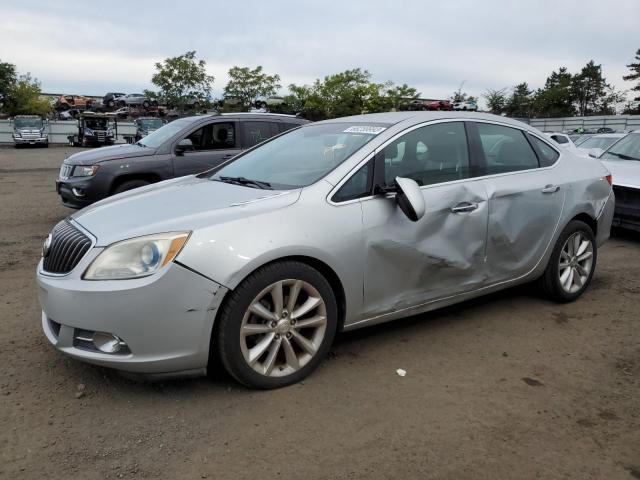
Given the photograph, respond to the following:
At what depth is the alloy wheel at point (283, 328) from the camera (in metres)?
3.01

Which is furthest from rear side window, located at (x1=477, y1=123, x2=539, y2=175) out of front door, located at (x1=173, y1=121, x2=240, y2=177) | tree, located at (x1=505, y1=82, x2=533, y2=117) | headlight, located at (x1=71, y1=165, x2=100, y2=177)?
tree, located at (x1=505, y1=82, x2=533, y2=117)

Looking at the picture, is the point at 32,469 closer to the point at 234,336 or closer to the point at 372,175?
the point at 234,336

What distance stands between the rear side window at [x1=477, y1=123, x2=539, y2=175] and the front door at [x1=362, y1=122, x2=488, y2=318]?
0.70 feet

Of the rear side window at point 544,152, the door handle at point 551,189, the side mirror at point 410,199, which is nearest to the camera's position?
the side mirror at point 410,199

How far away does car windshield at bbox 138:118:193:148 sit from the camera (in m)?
8.16

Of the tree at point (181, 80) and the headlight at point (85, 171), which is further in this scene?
the tree at point (181, 80)

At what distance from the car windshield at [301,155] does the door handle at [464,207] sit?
0.74 metres

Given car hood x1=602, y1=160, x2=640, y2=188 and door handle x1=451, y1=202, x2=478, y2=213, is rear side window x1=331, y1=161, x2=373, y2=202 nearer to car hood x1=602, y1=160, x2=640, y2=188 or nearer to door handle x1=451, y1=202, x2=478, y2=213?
door handle x1=451, y1=202, x2=478, y2=213

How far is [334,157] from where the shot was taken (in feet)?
12.0

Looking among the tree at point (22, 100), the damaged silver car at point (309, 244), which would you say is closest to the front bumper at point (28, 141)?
the tree at point (22, 100)

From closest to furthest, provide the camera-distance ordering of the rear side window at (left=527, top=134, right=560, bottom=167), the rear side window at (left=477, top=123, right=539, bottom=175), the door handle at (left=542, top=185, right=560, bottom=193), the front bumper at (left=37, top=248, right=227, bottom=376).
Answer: the front bumper at (left=37, top=248, right=227, bottom=376), the rear side window at (left=477, top=123, right=539, bottom=175), the door handle at (left=542, top=185, right=560, bottom=193), the rear side window at (left=527, top=134, right=560, bottom=167)

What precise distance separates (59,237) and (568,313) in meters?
3.84

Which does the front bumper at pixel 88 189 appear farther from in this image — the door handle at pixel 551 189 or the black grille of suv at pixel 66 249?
the door handle at pixel 551 189

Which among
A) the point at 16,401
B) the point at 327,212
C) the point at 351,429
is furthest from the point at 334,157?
the point at 16,401
